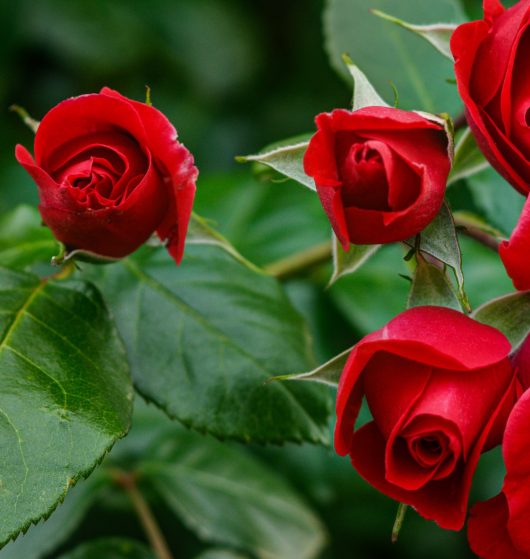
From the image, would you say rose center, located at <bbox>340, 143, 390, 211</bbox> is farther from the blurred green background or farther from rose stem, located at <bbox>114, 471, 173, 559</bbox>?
rose stem, located at <bbox>114, 471, 173, 559</bbox>

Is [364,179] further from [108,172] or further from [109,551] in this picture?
[109,551]

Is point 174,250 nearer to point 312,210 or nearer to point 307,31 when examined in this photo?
point 312,210


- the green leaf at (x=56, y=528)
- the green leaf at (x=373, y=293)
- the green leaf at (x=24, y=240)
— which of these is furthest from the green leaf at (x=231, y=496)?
the green leaf at (x=24, y=240)

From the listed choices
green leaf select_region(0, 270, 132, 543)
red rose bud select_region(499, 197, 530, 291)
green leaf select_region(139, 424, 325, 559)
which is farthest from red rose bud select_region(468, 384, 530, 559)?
green leaf select_region(139, 424, 325, 559)

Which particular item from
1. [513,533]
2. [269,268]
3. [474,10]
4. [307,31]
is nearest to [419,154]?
[513,533]

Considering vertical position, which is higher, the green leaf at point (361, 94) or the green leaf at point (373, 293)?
the green leaf at point (361, 94)

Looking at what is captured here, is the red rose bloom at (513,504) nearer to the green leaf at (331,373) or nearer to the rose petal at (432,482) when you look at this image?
the rose petal at (432,482)

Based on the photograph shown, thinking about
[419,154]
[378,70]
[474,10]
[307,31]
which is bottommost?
[307,31]
